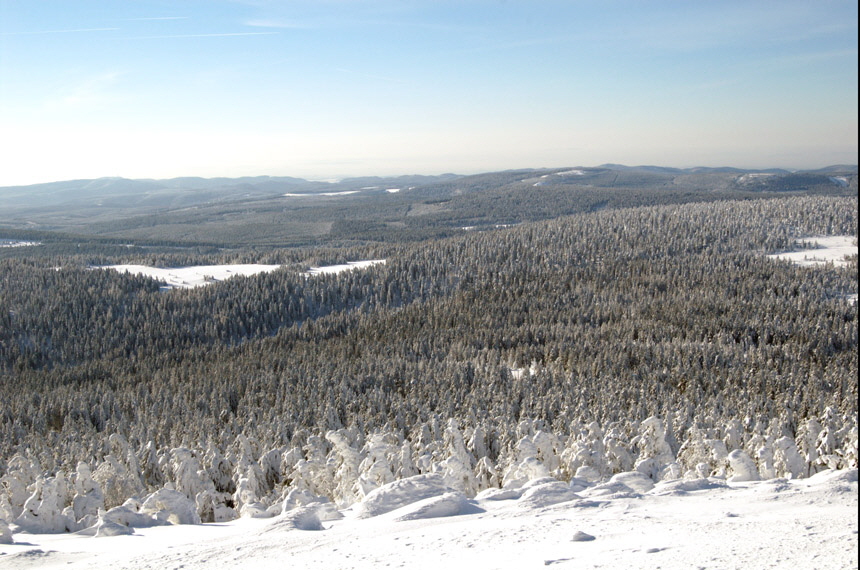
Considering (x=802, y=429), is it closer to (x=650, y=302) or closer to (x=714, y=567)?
(x=714, y=567)

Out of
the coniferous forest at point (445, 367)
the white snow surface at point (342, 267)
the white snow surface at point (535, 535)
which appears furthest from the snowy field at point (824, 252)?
the white snow surface at point (535, 535)

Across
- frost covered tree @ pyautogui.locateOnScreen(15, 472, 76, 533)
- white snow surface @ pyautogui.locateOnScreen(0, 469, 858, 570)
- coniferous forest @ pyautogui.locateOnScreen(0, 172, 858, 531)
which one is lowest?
coniferous forest @ pyautogui.locateOnScreen(0, 172, 858, 531)

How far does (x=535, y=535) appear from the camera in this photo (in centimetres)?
1364

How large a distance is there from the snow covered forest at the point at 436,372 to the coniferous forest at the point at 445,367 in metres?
0.26

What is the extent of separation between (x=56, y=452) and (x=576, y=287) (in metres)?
73.2

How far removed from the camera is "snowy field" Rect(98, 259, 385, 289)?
118 m

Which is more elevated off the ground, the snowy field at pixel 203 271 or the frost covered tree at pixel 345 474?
the snowy field at pixel 203 271

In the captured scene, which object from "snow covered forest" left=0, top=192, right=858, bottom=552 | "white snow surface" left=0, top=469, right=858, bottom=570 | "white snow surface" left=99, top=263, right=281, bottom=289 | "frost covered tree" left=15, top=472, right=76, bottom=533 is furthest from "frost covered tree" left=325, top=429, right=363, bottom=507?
"white snow surface" left=99, top=263, right=281, bottom=289

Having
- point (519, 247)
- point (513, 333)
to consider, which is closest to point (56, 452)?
point (513, 333)

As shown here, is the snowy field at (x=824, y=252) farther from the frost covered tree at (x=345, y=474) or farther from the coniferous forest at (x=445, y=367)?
the frost covered tree at (x=345, y=474)

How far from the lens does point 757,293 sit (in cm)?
8669

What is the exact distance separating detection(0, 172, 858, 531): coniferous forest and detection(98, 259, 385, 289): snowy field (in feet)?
18.0

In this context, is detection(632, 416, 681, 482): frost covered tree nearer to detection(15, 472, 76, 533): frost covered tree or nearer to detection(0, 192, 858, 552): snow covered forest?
detection(0, 192, 858, 552): snow covered forest

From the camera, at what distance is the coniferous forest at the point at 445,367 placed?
84.6 ft
